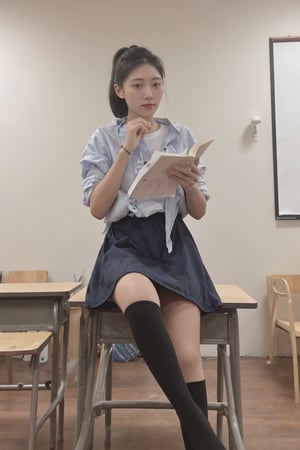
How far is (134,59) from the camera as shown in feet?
4.40

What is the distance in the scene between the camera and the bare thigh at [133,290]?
1071 mm

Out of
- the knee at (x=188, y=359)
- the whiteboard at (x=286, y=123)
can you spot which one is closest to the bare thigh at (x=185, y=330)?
the knee at (x=188, y=359)

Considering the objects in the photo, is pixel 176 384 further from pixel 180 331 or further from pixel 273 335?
pixel 273 335

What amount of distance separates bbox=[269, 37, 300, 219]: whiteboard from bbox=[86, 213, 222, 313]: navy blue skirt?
1942 mm

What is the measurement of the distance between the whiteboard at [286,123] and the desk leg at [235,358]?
1.93 metres

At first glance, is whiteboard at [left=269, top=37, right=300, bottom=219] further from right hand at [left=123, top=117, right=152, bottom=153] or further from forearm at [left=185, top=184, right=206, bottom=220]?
right hand at [left=123, top=117, right=152, bottom=153]

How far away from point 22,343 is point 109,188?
0.75 meters

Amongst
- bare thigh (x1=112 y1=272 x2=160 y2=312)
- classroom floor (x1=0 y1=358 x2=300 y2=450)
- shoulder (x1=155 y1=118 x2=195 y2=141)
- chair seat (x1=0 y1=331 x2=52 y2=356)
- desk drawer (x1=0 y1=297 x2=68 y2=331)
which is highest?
shoulder (x1=155 y1=118 x2=195 y2=141)

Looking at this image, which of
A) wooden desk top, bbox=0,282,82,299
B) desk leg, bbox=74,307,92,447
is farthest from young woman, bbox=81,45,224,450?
wooden desk top, bbox=0,282,82,299

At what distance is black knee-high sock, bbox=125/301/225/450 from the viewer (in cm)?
91

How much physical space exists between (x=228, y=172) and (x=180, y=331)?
2146 mm

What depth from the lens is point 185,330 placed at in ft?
3.70

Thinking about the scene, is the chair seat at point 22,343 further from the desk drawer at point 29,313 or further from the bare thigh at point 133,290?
the bare thigh at point 133,290

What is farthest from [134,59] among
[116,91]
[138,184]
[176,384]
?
[176,384]
